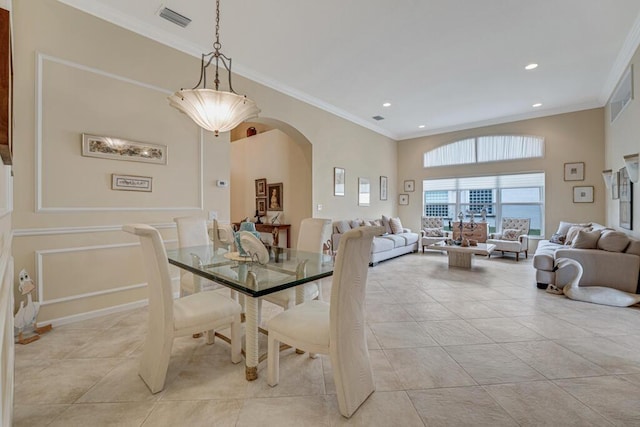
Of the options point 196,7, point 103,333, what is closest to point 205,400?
point 103,333

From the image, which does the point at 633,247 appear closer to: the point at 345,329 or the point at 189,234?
the point at 345,329

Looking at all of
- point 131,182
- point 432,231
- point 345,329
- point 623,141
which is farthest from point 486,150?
point 131,182

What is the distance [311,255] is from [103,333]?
205cm

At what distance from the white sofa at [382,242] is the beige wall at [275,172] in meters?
0.71

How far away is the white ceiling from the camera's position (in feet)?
9.61

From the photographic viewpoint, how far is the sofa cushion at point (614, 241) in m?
3.55

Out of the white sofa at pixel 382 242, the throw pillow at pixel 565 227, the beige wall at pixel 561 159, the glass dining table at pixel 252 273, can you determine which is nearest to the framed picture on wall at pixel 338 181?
the white sofa at pixel 382 242

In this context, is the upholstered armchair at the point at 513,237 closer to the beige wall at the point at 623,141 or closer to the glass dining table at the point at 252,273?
the beige wall at the point at 623,141

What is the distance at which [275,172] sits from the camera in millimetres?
6488

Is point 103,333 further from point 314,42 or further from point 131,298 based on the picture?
point 314,42

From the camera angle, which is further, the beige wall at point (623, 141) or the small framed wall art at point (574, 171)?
the small framed wall art at point (574, 171)

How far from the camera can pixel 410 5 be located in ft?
9.45

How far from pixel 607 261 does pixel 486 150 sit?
162 inches

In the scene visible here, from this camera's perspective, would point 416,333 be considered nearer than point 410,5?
Yes
